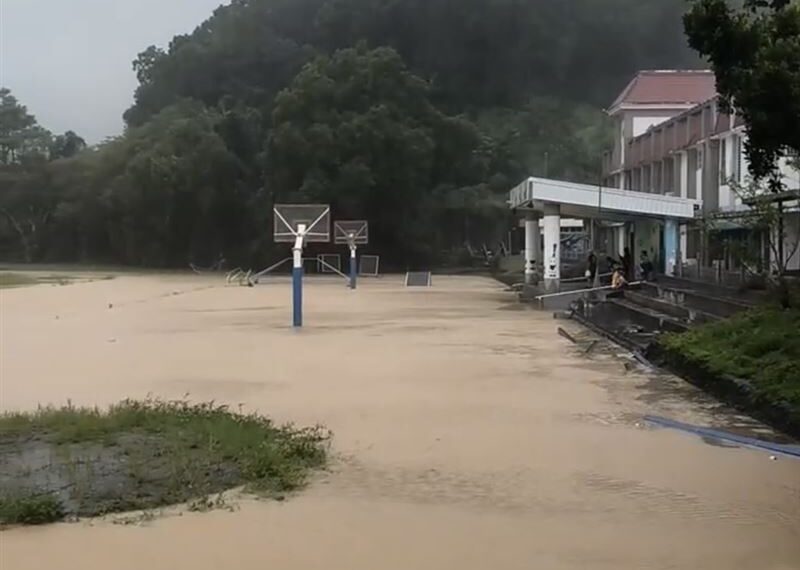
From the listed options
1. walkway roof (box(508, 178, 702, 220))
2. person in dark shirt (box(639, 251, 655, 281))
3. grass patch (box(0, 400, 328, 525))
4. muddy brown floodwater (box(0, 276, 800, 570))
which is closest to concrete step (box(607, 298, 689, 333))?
muddy brown floodwater (box(0, 276, 800, 570))

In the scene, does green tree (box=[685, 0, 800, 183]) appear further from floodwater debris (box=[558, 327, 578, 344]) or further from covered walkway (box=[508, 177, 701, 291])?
covered walkway (box=[508, 177, 701, 291])

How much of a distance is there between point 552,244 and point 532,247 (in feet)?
23.8

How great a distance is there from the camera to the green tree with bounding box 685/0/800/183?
8.05 meters

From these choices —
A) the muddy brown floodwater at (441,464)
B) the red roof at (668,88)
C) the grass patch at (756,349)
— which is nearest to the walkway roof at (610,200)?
the muddy brown floodwater at (441,464)

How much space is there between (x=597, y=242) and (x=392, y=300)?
19324 mm

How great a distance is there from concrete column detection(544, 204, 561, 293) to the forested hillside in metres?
26.4

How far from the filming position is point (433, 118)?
6119 cm

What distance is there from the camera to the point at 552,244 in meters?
31.0

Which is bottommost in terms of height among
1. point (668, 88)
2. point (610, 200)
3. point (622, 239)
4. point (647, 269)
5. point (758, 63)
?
point (647, 269)

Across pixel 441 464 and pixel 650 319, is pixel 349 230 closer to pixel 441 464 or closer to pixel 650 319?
pixel 650 319

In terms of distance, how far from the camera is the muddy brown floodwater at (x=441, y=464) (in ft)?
21.6

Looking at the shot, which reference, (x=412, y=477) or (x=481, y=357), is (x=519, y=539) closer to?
(x=412, y=477)

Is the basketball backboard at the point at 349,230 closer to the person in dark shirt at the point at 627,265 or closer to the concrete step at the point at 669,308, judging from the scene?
the person in dark shirt at the point at 627,265

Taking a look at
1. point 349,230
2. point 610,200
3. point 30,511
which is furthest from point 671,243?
point 30,511
